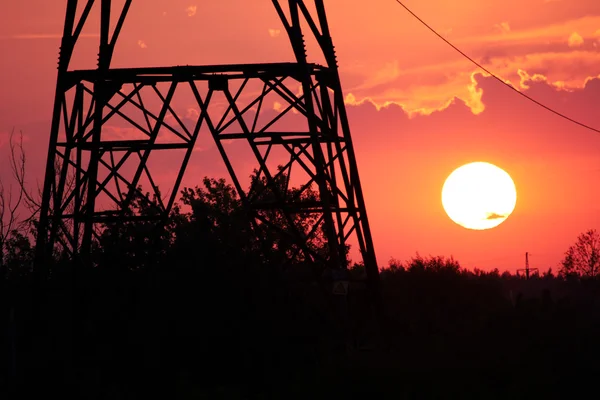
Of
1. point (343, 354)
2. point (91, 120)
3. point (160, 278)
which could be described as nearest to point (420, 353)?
point (343, 354)

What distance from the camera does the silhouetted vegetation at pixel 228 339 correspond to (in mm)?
20516

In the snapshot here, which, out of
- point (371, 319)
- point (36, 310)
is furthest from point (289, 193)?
point (36, 310)

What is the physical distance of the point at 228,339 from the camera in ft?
72.7

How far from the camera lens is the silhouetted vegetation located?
20.5 meters

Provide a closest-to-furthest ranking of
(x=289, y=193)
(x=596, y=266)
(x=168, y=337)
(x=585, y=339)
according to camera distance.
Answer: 1. (x=168, y=337)
2. (x=585, y=339)
3. (x=289, y=193)
4. (x=596, y=266)

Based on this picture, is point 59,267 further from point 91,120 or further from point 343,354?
point 343,354

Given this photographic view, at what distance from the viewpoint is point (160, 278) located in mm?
→ 22906

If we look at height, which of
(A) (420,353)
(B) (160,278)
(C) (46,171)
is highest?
(C) (46,171)

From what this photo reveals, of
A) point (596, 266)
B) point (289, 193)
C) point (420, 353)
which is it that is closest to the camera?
point (420, 353)

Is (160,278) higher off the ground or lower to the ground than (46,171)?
lower

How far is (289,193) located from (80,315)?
2854 centimetres

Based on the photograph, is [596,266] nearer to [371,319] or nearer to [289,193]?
[289,193]

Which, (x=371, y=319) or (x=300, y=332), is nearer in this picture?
(x=300, y=332)

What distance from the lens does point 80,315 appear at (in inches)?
906
